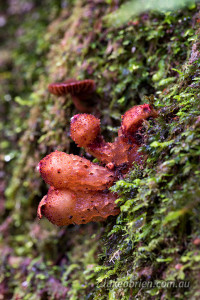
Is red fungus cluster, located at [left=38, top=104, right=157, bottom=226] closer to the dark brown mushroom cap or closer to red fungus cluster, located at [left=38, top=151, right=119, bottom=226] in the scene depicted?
red fungus cluster, located at [left=38, top=151, right=119, bottom=226]

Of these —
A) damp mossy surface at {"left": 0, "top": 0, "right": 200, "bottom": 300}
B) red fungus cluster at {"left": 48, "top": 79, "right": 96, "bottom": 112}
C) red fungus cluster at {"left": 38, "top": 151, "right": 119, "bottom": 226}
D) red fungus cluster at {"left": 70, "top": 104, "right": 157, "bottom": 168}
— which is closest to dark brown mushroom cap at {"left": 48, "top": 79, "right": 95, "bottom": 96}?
red fungus cluster at {"left": 48, "top": 79, "right": 96, "bottom": 112}

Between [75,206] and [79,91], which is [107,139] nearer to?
[79,91]

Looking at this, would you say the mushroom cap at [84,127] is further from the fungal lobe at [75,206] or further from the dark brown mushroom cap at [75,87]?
the dark brown mushroom cap at [75,87]

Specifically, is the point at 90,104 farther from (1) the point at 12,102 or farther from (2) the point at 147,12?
(1) the point at 12,102

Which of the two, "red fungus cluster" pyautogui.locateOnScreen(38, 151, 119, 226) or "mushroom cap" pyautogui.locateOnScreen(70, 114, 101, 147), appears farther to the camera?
"mushroom cap" pyautogui.locateOnScreen(70, 114, 101, 147)

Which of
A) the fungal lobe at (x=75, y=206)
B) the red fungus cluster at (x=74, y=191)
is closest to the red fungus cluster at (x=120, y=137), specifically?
the red fungus cluster at (x=74, y=191)

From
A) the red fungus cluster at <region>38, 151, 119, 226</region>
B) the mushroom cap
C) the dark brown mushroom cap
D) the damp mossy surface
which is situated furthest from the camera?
the dark brown mushroom cap

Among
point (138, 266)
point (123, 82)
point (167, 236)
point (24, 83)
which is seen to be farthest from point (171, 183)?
point (24, 83)
